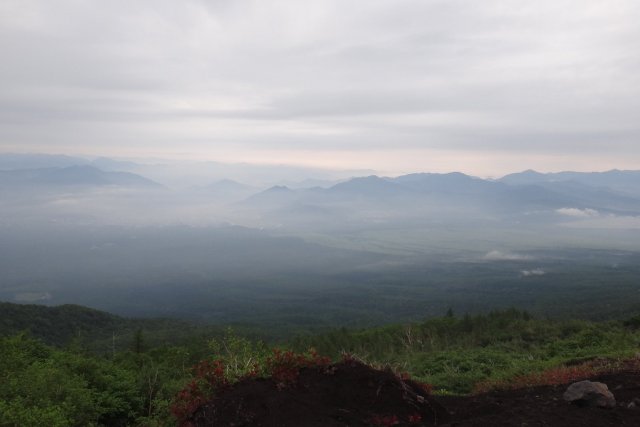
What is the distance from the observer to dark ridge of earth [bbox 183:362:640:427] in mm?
5160

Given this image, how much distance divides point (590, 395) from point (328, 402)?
11.9ft

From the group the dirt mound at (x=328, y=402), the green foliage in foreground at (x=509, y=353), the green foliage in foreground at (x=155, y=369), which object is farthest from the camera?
the green foliage in foreground at (x=509, y=353)

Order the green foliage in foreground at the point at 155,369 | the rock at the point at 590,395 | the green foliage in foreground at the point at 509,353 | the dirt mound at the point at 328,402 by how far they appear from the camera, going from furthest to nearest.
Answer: the green foliage in foreground at the point at 509,353, the green foliage in foreground at the point at 155,369, the rock at the point at 590,395, the dirt mound at the point at 328,402

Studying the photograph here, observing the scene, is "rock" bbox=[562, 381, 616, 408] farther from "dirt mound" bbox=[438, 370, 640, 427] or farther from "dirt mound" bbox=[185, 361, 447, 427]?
"dirt mound" bbox=[185, 361, 447, 427]

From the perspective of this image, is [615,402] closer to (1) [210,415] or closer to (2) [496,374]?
(2) [496,374]

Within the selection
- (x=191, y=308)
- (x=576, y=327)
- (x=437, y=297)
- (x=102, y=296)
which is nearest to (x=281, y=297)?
(x=191, y=308)

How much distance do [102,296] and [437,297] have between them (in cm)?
10717

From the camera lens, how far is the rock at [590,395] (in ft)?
18.9

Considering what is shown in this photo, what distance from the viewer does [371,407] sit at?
18.7ft

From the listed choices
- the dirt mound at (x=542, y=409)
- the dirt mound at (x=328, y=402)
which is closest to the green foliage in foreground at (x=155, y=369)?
the dirt mound at (x=328, y=402)

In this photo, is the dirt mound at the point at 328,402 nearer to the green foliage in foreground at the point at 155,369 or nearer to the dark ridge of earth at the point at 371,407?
the dark ridge of earth at the point at 371,407

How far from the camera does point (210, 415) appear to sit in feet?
17.5

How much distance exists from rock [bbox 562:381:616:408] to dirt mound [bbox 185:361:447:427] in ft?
6.07

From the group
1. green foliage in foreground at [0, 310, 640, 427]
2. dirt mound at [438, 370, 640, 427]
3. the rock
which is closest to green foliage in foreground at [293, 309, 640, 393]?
green foliage in foreground at [0, 310, 640, 427]
